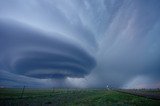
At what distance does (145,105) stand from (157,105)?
1621 mm

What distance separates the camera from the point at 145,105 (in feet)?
78.5

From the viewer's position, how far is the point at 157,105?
2291 cm
